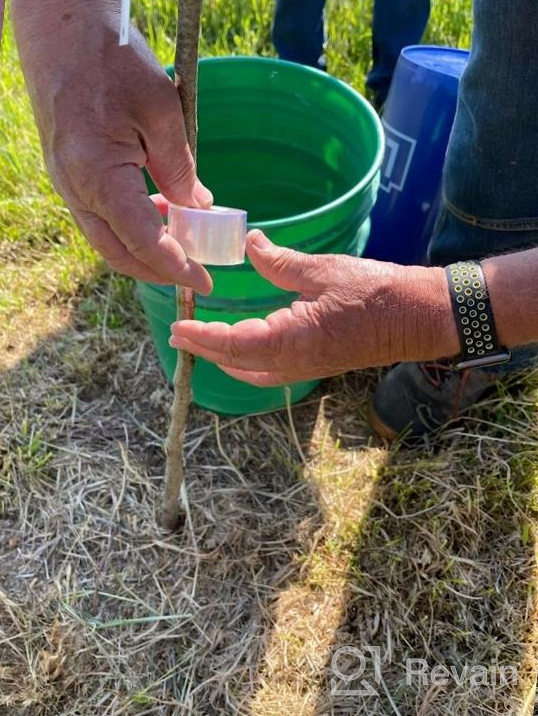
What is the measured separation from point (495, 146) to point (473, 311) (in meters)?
0.44

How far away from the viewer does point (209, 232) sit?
76 cm

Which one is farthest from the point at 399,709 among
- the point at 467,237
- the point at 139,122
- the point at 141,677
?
the point at 139,122

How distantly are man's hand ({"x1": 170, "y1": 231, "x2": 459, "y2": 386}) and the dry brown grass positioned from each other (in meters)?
0.48

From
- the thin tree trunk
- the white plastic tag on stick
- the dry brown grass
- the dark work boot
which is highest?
the white plastic tag on stick

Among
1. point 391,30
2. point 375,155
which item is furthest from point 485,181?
point 391,30

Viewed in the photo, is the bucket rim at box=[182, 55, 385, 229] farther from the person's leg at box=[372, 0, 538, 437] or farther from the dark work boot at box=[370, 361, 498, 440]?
the dark work boot at box=[370, 361, 498, 440]

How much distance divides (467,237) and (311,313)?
53 centimetres

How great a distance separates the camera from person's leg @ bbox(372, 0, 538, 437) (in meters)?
1.02

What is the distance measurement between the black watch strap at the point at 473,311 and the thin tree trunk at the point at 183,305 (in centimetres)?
34

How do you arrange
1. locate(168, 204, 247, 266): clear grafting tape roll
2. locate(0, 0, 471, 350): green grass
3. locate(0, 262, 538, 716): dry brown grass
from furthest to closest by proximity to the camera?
locate(0, 0, 471, 350): green grass
locate(0, 262, 538, 716): dry brown grass
locate(168, 204, 247, 266): clear grafting tape roll

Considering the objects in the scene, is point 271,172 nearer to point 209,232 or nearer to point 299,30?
point 299,30

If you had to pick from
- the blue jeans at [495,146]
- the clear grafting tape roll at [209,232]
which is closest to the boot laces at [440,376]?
the blue jeans at [495,146]

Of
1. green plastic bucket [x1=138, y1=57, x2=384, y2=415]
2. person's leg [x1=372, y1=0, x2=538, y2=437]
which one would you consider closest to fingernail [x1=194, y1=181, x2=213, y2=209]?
green plastic bucket [x1=138, y1=57, x2=384, y2=415]

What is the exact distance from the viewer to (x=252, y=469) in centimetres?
129
